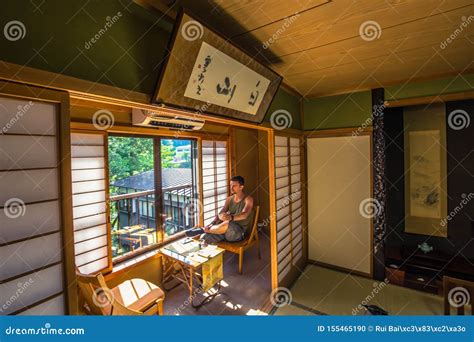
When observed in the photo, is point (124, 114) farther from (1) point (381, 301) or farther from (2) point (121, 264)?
(1) point (381, 301)

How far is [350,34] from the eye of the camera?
1.84 metres

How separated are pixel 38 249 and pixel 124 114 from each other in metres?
2.39

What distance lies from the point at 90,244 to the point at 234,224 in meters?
2.10

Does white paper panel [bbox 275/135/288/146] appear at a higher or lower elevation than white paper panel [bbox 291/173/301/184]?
higher

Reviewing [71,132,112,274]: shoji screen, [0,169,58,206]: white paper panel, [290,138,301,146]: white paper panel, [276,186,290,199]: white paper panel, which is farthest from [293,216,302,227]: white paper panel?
[0,169,58,206]: white paper panel

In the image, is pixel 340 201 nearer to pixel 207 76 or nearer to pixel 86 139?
pixel 207 76

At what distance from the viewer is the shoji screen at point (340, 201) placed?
3500 mm

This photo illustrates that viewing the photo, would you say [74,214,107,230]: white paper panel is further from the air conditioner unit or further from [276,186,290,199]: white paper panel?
[276,186,290,199]: white paper panel

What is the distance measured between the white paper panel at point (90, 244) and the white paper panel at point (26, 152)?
6.91ft

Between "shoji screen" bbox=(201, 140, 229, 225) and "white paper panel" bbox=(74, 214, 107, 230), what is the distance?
192 centimetres

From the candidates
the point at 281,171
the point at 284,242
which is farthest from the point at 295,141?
the point at 284,242

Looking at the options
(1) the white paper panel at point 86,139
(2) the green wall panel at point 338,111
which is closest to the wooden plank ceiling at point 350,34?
(2) the green wall panel at point 338,111

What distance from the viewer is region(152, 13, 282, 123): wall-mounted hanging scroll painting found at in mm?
1333

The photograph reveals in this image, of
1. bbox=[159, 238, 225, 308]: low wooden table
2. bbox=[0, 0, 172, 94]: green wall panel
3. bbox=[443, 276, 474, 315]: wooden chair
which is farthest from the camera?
bbox=[159, 238, 225, 308]: low wooden table
